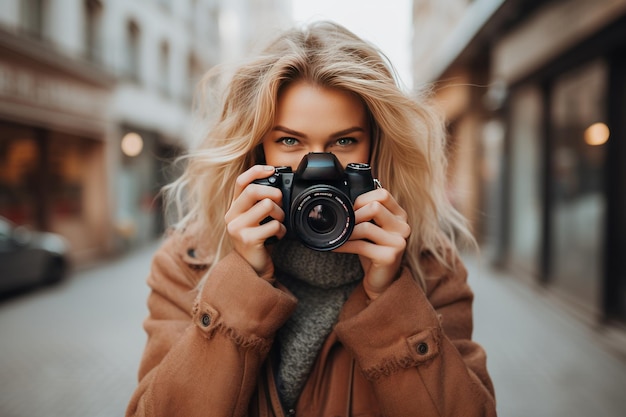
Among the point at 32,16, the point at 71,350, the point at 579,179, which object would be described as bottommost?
the point at 71,350

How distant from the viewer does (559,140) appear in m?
6.78

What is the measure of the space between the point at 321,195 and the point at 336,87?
0.36 metres

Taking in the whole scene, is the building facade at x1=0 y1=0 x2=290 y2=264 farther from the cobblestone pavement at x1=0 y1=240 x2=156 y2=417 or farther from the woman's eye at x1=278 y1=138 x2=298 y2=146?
the woman's eye at x1=278 y1=138 x2=298 y2=146

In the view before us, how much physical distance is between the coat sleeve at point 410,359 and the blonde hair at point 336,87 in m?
0.25

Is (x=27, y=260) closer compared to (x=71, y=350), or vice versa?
(x=71, y=350)

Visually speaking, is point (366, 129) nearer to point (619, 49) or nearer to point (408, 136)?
point (408, 136)

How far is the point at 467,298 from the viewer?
5.20 ft

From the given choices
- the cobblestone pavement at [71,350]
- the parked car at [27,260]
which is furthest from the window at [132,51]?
the cobblestone pavement at [71,350]

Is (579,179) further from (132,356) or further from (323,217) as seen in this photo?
(323,217)

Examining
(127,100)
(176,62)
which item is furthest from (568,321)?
(176,62)

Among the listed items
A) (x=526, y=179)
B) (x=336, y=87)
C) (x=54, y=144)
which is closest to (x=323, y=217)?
(x=336, y=87)

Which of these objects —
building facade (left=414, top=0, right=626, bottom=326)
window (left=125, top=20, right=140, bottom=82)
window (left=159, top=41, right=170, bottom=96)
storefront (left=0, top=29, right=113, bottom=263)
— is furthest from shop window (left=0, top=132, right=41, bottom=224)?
building facade (left=414, top=0, right=626, bottom=326)

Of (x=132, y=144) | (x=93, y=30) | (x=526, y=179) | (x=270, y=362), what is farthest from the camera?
(x=132, y=144)

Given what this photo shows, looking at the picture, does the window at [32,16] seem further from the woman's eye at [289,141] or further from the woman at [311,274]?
the woman's eye at [289,141]
